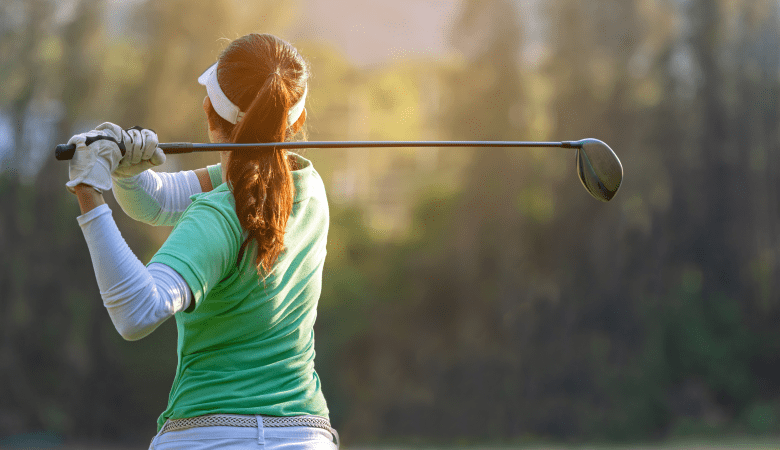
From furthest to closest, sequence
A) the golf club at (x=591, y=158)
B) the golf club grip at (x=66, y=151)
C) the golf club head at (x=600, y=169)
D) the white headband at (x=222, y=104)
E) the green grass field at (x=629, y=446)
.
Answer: the green grass field at (x=629, y=446)
the golf club head at (x=600, y=169)
the golf club at (x=591, y=158)
the white headband at (x=222, y=104)
the golf club grip at (x=66, y=151)

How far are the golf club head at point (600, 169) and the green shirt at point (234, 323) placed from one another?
2.59ft

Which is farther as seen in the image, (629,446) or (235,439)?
(629,446)

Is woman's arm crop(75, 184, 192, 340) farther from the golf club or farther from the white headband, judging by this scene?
the golf club

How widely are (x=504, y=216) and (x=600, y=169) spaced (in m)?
9.53

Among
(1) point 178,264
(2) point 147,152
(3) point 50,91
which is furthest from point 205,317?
(3) point 50,91

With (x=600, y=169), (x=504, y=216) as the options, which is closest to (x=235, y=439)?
(x=600, y=169)

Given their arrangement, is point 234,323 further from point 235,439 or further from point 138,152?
point 138,152

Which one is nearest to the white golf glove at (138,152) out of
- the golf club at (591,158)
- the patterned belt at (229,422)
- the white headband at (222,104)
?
the white headband at (222,104)

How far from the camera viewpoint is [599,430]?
36.8ft

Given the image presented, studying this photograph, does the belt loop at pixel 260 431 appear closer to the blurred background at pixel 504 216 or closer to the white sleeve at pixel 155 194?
the white sleeve at pixel 155 194

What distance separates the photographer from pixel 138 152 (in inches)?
56.9

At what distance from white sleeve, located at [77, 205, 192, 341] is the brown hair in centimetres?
18

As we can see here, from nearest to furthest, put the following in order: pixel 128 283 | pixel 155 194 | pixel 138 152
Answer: pixel 128 283 → pixel 138 152 → pixel 155 194

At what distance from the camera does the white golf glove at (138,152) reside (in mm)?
1431
